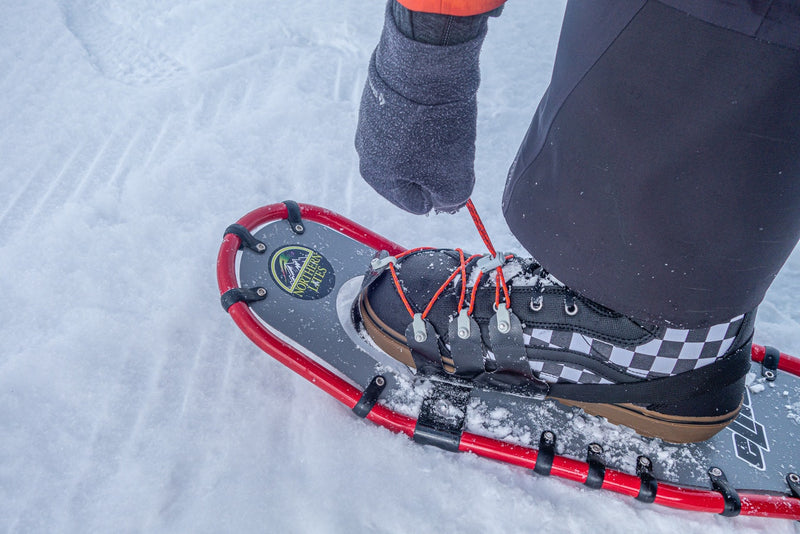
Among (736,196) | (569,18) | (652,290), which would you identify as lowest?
(652,290)

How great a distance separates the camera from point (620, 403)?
140 centimetres

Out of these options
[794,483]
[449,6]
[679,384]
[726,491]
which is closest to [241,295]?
[449,6]

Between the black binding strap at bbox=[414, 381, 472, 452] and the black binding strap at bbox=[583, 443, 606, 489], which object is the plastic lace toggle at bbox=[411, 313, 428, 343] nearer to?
the black binding strap at bbox=[414, 381, 472, 452]

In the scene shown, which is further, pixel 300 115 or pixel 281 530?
pixel 300 115

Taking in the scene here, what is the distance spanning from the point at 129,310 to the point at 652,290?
1377mm

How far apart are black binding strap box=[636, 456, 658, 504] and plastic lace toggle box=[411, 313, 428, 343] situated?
60 centimetres

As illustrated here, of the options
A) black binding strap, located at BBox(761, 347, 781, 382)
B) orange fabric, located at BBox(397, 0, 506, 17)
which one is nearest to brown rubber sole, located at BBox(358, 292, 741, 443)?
black binding strap, located at BBox(761, 347, 781, 382)

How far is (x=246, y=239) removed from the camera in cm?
178

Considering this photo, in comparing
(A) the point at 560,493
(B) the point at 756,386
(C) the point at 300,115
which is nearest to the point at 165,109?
(C) the point at 300,115

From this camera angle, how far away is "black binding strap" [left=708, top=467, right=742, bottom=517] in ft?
4.46

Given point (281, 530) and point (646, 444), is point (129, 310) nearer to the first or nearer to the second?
point (281, 530)

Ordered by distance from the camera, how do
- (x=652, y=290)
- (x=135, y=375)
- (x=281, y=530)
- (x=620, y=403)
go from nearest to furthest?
(x=652, y=290) < (x=281, y=530) < (x=620, y=403) < (x=135, y=375)

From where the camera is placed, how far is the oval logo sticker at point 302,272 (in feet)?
5.70

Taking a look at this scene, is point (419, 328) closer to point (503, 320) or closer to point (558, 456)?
point (503, 320)
